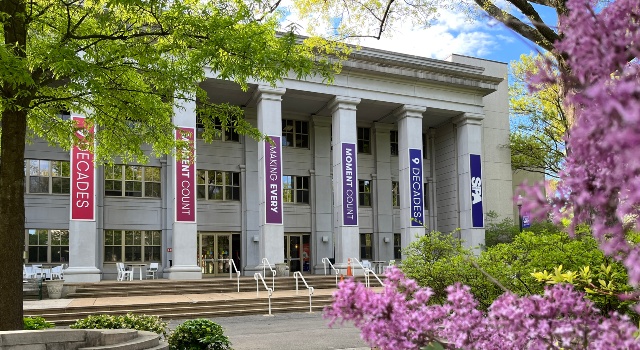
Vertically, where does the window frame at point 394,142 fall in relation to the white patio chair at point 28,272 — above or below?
above

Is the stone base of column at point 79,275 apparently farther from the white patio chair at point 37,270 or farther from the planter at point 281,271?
the planter at point 281,271

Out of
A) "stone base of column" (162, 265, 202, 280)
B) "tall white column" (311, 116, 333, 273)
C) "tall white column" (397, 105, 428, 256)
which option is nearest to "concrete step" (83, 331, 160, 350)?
"stone base of column" (162, 265, 202, 280)

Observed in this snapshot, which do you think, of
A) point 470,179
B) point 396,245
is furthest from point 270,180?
point 470,179

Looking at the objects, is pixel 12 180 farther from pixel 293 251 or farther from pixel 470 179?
pixel 470 179

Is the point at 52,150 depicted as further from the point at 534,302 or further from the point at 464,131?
the point at 534,302

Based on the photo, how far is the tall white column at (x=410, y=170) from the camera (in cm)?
3377

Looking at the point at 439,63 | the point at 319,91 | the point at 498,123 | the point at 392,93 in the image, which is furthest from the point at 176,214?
the point at 498,123

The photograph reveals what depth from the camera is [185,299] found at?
21219 mm

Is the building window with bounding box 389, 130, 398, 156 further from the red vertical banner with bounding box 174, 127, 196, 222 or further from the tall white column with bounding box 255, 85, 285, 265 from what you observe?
the red vertical banner with bounding box 174, 127, 196, 222

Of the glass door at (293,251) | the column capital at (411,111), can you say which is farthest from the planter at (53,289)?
the column capital at (411,111)

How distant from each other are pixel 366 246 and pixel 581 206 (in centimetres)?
3632

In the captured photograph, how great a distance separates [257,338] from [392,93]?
911 inches

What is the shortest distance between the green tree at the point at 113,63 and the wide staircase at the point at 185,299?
335 inches

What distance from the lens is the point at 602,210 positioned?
5.85ft
